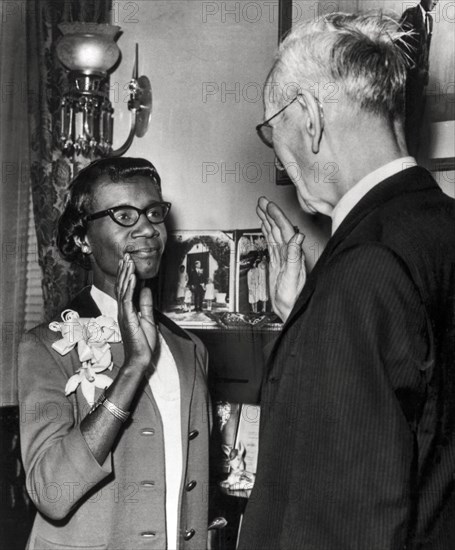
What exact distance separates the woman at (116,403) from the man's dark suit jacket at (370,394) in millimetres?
630

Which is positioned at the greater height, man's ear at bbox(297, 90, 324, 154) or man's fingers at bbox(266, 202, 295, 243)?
man's ear at bbox(297, 90, 324, 154)

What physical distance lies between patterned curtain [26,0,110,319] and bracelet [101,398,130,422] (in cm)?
126

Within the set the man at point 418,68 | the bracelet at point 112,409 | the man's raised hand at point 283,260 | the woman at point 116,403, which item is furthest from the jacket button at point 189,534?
the man at point 418,68

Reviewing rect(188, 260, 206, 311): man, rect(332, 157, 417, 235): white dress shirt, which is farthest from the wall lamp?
rect(332, 157, 417, 235): white dress shirt

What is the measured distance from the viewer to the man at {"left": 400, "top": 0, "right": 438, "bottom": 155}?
7.34 ft

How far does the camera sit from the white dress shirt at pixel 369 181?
1.28m

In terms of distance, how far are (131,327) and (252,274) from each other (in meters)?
0.98

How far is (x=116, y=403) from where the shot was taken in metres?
1.74

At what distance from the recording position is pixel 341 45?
1.33 m

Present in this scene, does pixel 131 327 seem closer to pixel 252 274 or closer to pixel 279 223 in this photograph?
pixel 279 223

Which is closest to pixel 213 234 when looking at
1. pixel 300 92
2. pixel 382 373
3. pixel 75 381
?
pixel 75 381

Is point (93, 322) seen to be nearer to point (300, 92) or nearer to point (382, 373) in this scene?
point (300, 92)

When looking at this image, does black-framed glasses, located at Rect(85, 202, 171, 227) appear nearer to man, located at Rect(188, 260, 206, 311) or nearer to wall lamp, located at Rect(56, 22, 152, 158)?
man, located at Rect(188, 260, 206, 311)

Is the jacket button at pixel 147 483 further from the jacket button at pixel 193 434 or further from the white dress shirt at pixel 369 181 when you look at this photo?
the white dress shirt at pixel 369 181
